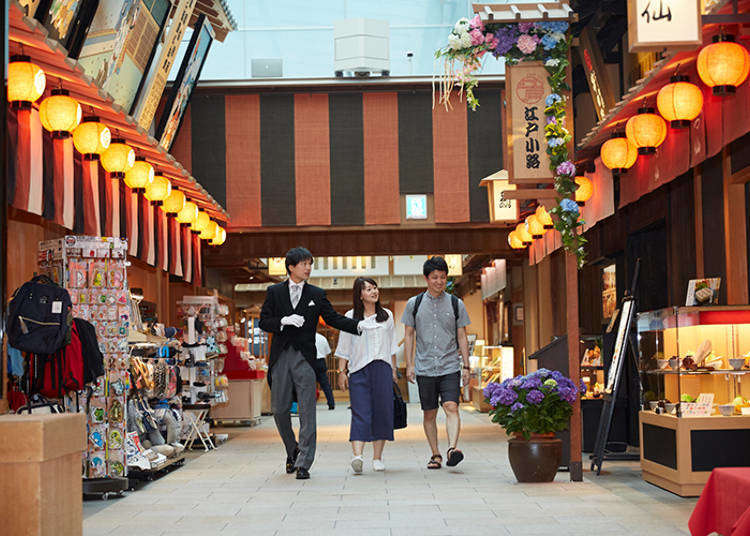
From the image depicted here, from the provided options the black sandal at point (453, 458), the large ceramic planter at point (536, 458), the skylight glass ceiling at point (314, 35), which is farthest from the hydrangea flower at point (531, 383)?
the skylight glass ceiling at point (314, 35)

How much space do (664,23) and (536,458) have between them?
137 inches

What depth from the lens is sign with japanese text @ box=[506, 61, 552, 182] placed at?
9062mm

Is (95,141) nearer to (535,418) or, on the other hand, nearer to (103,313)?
(103,313)

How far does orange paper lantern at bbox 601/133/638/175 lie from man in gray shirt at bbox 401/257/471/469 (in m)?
2.09

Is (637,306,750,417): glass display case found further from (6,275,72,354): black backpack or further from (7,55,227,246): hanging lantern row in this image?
(7,55,227,246): hanging lantern row

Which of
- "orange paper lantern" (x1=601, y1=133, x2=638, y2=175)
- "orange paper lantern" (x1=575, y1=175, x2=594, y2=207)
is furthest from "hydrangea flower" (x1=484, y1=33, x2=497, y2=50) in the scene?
"orange paper lantern" (x1=575, y1=175, x2=594, y2=207)

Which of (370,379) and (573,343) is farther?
(370,379)

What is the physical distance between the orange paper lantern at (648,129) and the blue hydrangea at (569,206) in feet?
3.30

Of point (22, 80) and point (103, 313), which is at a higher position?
point (22, 80)

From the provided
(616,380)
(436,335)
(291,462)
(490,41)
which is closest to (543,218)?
(436,335)

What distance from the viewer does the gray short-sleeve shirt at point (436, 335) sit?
909cm

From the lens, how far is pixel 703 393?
7.14 m

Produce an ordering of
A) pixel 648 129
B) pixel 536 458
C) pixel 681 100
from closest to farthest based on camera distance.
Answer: pixel 681 100
pixel 536 458
pixel 648 129

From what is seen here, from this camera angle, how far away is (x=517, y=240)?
15672mm
